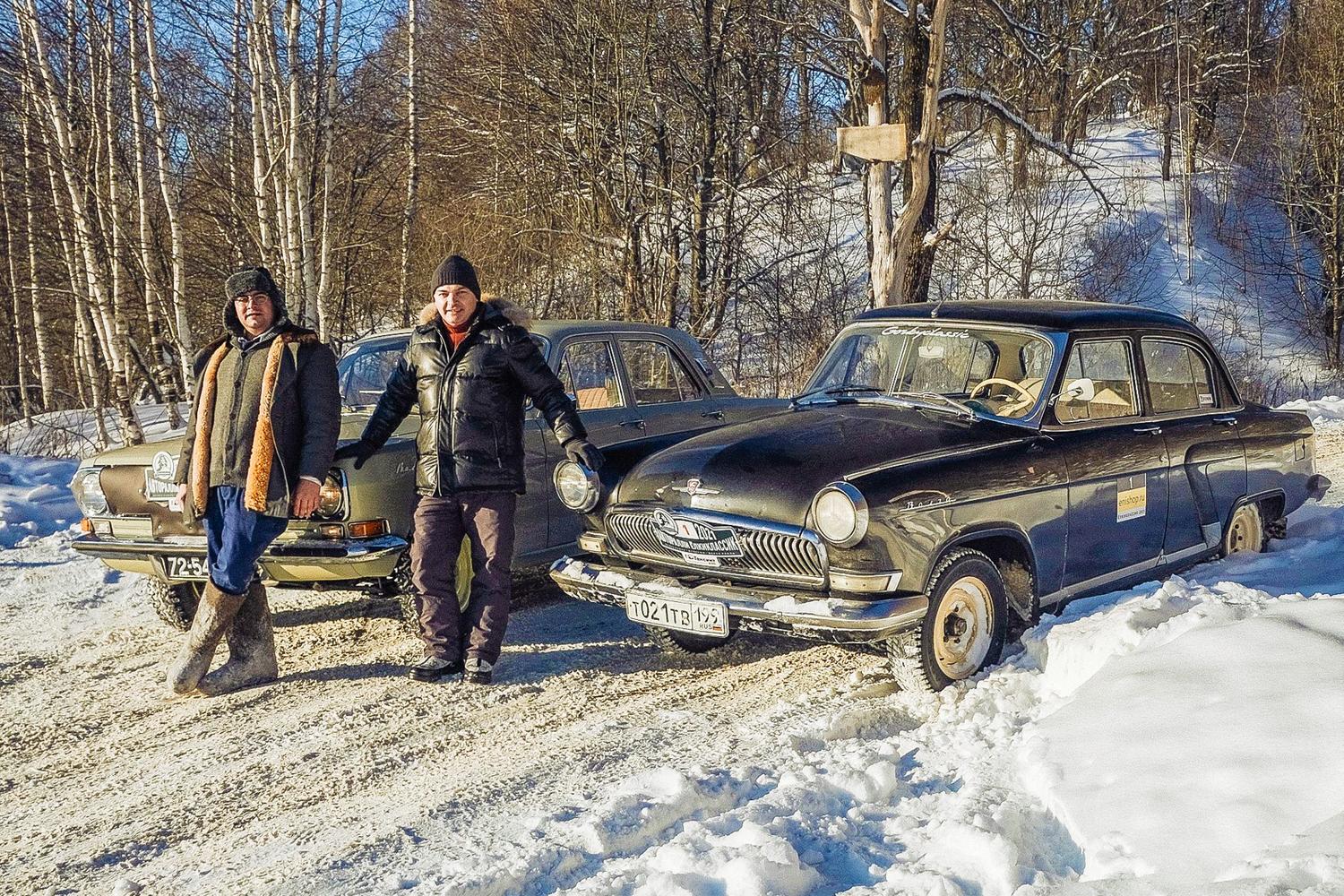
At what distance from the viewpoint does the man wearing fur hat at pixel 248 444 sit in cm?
508

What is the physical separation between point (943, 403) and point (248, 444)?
329 cm

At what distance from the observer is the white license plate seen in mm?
4766

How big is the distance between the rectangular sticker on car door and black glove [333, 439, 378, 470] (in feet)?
12.1

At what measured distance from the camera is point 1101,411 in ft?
18.9

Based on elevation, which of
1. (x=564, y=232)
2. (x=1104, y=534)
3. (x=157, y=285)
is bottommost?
(x=1104, y=534)

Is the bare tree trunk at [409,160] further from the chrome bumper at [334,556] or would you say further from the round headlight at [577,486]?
the round headlight at [577,486]

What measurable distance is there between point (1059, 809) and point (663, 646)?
2.69m

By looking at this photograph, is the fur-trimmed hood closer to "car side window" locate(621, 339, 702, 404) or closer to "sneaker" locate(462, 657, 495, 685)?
"sneaker" locate(462, 657, 495, 685)

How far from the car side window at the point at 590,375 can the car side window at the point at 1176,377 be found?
3.11 metres

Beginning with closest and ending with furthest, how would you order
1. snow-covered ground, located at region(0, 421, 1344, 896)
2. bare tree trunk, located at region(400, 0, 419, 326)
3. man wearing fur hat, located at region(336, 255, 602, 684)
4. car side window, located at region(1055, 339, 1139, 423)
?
snow-covered ground, located at region(0, 421, 1344, 896)
man wearing fur hat, located at region(336, 255, 602, 684)
car side window, located at region(1055, 339, 1139, 423)
bare tree trunk, located at region(400, 0, 419, 326)

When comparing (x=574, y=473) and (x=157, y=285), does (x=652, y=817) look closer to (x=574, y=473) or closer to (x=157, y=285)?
(x=574, y=473)

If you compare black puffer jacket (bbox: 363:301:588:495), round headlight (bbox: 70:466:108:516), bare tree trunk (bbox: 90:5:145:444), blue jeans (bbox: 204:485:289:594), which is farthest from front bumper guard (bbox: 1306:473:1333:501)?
bare tree trunk (bbox: 90:5:145:444)

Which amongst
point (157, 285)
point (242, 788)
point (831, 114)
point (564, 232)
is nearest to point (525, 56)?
point (564, 232)

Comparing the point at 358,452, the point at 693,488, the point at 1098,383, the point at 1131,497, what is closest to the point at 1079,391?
the point at 1098,383
